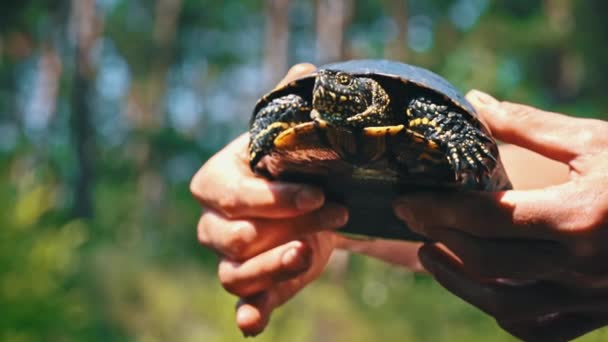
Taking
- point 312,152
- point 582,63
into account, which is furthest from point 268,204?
point 582,63

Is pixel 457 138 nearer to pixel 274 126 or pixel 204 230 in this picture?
pixel 274 126

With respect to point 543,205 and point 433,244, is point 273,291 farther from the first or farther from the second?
point 543,205

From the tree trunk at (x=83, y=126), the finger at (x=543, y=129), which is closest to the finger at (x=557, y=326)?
the finger at (x=543, y=129)

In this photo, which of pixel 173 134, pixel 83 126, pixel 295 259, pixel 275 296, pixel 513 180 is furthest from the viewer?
pixel 173 134

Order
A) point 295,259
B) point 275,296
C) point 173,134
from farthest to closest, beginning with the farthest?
point 173,134 < point 275,296 < point 295,259

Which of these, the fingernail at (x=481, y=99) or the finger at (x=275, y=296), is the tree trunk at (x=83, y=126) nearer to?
the finger at (x=275, y=296)

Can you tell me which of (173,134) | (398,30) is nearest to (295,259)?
(398,30)
